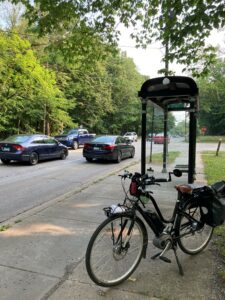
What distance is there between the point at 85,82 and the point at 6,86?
1532 cm

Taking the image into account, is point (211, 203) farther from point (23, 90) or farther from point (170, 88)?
point (23, 90)

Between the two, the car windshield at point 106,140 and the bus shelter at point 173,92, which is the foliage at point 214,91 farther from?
the bus shelter at point 173,92

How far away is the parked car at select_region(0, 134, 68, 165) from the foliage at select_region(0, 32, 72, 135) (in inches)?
373

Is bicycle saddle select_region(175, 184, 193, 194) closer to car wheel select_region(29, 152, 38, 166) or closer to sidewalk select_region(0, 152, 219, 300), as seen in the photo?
sidewalk select_region(0, 152, 219, 300)

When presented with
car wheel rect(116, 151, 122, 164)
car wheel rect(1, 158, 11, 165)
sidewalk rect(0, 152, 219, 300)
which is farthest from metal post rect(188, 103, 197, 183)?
car wheel rect(1, 158, 11, 165)

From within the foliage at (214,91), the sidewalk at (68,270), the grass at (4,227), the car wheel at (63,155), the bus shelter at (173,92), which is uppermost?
the foliage at (214,91)

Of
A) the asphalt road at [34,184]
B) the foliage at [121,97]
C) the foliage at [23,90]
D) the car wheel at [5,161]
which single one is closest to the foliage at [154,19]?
the asphalt road at [34,184]

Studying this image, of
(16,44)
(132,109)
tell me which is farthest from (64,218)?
(132,109)

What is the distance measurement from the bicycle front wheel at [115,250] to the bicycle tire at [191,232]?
0.61m

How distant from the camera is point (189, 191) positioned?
407 centimetres

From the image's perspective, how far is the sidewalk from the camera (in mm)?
3332

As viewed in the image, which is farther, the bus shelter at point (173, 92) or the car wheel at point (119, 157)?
the car wheel at point (119, 157)

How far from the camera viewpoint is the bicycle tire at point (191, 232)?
4102 millimetres

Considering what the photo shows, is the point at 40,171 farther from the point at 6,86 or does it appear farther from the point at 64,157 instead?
the point at 6,86
